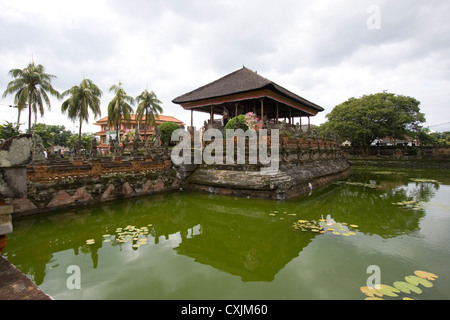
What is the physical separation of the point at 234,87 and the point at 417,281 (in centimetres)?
1283

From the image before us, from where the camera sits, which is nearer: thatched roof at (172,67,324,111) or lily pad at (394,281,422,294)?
lily pad at (394,281,422,294)

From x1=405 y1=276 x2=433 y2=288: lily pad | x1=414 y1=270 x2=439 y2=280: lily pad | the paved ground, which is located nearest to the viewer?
the paved ground

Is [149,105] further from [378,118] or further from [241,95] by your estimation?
[378,118]

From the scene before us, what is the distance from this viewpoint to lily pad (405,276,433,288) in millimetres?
2967

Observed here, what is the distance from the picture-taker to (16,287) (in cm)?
202

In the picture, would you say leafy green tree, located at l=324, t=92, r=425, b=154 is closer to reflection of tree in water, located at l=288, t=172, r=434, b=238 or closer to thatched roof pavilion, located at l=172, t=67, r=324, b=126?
thatched roof pavilion, located at l=172, t=67, r=324, b=126

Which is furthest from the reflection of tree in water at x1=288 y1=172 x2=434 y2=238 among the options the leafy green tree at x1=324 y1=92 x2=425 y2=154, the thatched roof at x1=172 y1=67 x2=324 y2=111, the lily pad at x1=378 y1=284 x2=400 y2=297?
the leafy green tree at x1=324 y1=92 x2=425 y2=154

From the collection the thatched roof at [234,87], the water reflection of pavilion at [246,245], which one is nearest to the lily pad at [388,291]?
the water reflection of pavilion at [246,245]

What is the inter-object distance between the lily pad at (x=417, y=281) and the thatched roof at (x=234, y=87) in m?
10.5

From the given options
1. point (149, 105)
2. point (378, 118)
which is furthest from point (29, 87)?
point (378, 118)

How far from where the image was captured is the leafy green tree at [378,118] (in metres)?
24.3

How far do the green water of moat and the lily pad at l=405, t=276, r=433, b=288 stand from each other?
0.22ft

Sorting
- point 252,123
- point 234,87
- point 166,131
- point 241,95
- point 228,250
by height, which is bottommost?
point 228,250
